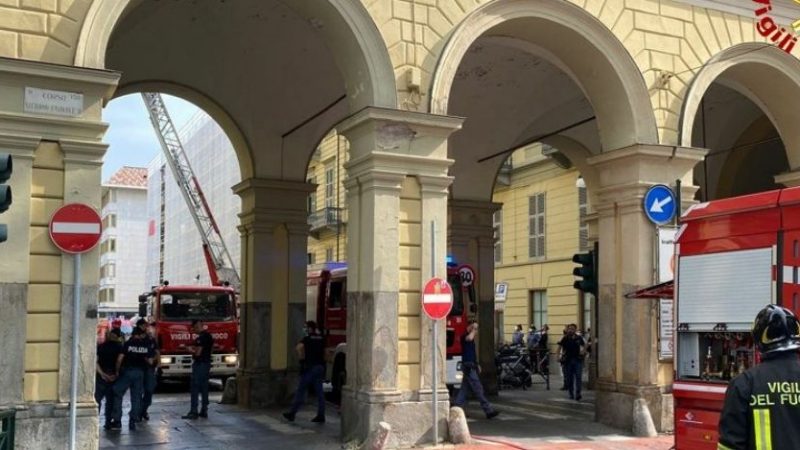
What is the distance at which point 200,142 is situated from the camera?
152 feet

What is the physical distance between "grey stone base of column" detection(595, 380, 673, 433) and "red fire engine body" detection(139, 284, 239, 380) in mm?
9777

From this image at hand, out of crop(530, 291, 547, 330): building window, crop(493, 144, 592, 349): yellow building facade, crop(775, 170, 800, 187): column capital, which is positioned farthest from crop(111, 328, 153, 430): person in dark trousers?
crop(530, 291, 547, 330): building window

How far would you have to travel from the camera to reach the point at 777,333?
393cm

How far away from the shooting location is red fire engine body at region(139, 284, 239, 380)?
19.5 metres

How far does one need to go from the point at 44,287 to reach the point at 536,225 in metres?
23.1

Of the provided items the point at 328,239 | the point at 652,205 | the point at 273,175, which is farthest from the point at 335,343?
the point at 328,239

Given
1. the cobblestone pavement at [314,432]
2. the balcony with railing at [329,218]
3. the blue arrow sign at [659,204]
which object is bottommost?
the cobblestone pavement at [314,432]

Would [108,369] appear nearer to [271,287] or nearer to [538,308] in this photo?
[271,287]

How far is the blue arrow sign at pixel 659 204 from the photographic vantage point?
12971mm

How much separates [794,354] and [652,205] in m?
9.34

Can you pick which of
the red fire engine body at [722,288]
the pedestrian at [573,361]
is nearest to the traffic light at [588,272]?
the red fire engine body at [722,288]

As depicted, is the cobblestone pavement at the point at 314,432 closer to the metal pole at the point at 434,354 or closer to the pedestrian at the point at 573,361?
the metal pole at the point at 434,354

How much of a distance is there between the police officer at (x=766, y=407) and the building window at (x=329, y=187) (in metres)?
34.6

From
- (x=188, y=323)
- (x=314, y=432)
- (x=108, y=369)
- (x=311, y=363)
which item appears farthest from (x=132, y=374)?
(x=188, y=323)
